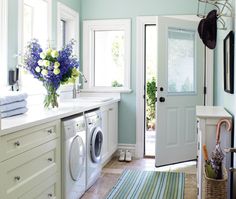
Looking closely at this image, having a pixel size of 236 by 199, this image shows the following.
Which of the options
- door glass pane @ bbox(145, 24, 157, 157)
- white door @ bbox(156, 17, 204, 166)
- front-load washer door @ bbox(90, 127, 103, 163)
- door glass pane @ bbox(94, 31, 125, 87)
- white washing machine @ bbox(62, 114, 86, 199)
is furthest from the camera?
door glass pane @ bbox(145, 24, 157, 157)

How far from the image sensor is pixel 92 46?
17.5ft

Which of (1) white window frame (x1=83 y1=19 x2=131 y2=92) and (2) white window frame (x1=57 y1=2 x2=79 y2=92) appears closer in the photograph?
(2) white window frame (x1=57 y1=2 x2=79 y2=92)

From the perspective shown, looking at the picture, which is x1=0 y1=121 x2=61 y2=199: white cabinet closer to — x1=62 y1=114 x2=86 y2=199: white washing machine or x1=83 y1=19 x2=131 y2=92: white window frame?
x1=62 y1=114 x2=86 y2=199: white washing machine

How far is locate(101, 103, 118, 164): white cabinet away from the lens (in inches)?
175

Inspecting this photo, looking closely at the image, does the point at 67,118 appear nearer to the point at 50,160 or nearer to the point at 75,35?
the point at 50,160

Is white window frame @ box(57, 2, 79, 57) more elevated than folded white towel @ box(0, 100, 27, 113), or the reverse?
white window frame @ box(57, 2, 79, 57)

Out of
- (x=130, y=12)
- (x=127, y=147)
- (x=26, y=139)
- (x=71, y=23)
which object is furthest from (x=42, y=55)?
(x=127, y=147)

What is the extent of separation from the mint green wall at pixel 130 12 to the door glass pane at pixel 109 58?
25cm

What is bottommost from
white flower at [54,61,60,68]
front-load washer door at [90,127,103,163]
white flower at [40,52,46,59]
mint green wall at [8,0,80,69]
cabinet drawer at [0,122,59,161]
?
front-load washer door at [90,127,103,163]

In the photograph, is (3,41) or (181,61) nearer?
(3,41)

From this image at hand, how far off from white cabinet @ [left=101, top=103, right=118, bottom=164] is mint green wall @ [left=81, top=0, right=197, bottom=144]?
178mm

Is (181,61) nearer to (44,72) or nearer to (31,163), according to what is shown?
(44,72)

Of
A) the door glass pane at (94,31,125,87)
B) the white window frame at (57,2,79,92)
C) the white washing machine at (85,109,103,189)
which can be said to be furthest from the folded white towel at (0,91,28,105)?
the door glass pane at (94,31,125,87)

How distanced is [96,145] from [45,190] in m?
1.34
